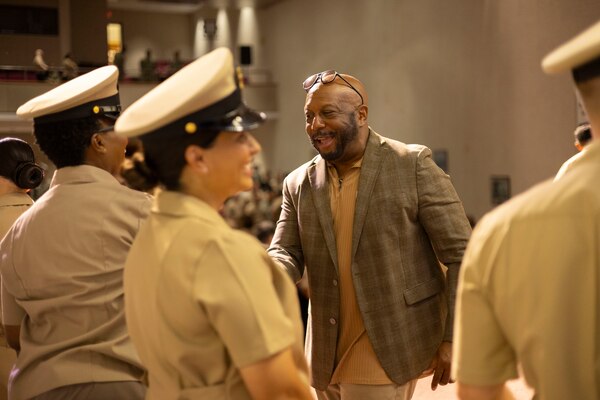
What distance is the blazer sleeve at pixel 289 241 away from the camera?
296cm

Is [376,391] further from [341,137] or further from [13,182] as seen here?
[13,182]

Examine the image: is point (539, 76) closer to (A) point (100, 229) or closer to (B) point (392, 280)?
(B) point (392, 280)

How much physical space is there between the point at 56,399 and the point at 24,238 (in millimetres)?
460

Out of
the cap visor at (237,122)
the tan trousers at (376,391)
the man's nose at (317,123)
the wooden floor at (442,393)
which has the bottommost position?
the wooden floor at (442,393)

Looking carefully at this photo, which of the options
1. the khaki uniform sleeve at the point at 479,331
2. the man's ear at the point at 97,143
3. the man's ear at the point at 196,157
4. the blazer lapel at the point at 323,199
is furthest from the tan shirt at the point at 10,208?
the khaki uniform sleeve at the point at 479,331

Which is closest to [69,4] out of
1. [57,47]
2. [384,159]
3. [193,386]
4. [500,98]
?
[57,47]

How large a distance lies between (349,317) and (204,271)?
52.6 inches

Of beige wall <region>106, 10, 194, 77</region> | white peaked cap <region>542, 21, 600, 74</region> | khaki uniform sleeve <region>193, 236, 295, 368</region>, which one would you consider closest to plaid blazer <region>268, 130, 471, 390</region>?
khaki uniform sleeve <region>193, 236, 295, 368</region>

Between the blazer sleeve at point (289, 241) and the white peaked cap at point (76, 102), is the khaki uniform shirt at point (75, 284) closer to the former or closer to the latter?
the white peaked cap at point (76, 102)

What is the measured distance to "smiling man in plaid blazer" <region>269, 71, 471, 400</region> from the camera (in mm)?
2822

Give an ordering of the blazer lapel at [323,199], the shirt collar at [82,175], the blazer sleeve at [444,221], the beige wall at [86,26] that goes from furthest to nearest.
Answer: the beige wall at [86,26]
the blazer lapel at [323,199]
the blazer sleeve at [444,221]
the shirt collar at [82,175]

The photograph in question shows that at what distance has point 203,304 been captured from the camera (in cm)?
164

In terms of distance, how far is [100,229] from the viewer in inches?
90.8

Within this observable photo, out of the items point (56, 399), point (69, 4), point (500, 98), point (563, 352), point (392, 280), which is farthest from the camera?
point (69, 4)
